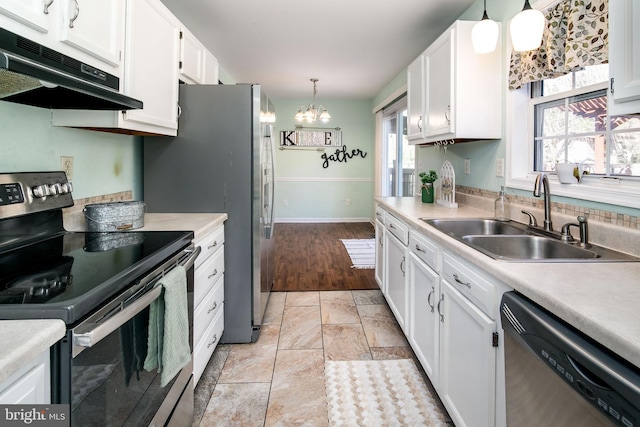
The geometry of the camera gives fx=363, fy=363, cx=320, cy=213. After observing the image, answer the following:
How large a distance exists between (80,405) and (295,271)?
128 inches

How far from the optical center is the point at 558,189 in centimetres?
179

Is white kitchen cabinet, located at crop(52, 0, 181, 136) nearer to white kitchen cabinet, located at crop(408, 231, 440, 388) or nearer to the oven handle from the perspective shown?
the oven handle

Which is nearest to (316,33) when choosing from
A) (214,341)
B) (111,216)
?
(111,216)

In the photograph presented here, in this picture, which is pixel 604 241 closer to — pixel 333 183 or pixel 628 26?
pixel 628 26

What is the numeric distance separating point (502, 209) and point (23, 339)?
2.17 meters

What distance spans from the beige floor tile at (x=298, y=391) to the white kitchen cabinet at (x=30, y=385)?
1.13 metres

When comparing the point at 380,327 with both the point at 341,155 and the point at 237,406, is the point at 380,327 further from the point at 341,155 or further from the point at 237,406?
the point at 341,155

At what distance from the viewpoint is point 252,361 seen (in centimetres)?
220

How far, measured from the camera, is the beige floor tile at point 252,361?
202cm

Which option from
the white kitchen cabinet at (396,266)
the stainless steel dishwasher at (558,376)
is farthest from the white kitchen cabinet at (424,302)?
the stainless steel dishwasher at (558,376)

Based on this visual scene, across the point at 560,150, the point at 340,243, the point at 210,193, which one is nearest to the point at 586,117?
the point at 560,150

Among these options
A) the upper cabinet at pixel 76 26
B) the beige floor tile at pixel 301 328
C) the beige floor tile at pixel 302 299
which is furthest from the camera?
the beige floor tile at pixel 302 299

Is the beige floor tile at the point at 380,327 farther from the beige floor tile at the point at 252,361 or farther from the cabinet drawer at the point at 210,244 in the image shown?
the cabinet drawer at the point at 210,244

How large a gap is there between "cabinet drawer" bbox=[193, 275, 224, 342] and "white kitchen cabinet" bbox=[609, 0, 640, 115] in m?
1.80
